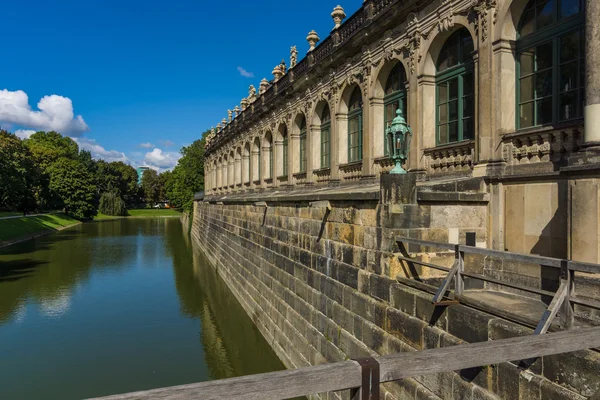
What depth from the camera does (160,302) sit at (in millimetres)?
16484

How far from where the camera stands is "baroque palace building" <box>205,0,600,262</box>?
605cm

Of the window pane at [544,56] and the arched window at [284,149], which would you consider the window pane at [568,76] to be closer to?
the window pane at [544,56]

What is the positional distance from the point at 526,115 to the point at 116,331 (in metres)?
12.2

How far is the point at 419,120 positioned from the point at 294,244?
428 cm

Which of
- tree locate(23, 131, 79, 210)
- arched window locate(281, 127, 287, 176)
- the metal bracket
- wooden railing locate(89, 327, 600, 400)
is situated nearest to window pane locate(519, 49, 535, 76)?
wooden railing locate(89, 327, 600, 400)

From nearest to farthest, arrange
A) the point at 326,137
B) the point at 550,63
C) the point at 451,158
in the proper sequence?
the point at 550,63
the point at 451,158
the point at 326,137

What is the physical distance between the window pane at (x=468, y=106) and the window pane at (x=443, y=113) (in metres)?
0.62

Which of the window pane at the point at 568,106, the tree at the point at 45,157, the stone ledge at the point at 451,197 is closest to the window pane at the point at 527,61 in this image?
the window pane at the point at 568,106

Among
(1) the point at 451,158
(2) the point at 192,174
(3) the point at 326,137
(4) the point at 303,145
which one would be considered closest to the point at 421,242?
→ (1) the point at 451,158

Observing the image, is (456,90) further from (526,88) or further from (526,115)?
(526,115)

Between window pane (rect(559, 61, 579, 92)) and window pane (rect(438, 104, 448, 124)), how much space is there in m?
2.79

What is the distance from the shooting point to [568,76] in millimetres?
6711

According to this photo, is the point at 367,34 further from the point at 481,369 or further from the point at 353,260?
the point at 481,369

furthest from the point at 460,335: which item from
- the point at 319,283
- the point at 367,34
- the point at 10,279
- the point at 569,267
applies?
the point at 10,279
